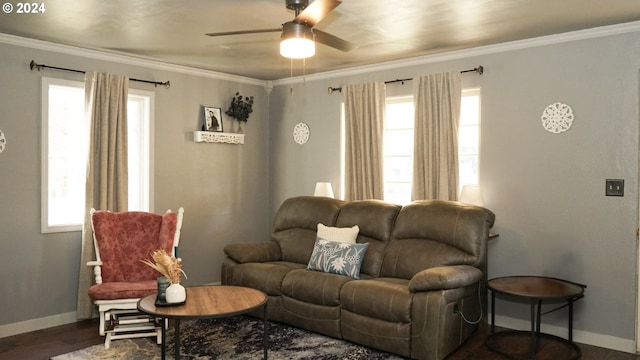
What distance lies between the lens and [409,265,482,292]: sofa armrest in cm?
366

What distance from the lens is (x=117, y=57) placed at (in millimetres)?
5047

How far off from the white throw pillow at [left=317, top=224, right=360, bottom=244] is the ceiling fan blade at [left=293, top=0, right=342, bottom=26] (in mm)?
2234

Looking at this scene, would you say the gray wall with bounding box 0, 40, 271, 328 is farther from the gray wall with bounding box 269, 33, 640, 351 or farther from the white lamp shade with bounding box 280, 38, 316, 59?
the white lamp shade with bounding box 280, 38, 316, 59

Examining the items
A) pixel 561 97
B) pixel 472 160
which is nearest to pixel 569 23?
pixel 561 97


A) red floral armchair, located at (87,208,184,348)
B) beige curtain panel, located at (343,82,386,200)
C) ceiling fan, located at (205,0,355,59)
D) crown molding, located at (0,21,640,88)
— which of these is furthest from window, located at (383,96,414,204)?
ceiling fan, located at (205,0,355,59)

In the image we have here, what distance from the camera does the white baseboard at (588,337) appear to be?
4031mm

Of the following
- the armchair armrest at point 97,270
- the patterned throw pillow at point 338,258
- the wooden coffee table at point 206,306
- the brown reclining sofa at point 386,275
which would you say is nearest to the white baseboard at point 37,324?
the armchair armrest at point 97,270

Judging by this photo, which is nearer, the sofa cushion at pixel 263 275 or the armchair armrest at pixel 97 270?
the armchair armrest at pixel 97 270

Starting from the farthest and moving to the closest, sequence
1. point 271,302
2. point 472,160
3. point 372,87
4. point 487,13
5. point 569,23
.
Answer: point 372,87
point 472,160
point 271,302
point 569,23
point 487,13

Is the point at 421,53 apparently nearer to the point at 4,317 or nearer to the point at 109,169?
the point at 109,169

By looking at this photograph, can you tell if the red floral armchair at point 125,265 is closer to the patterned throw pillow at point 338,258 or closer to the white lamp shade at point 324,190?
the patterned throw pillow at point 338,258

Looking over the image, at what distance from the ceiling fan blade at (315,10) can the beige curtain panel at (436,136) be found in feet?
7.30

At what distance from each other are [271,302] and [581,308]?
256 cm

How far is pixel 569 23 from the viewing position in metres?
3.98
